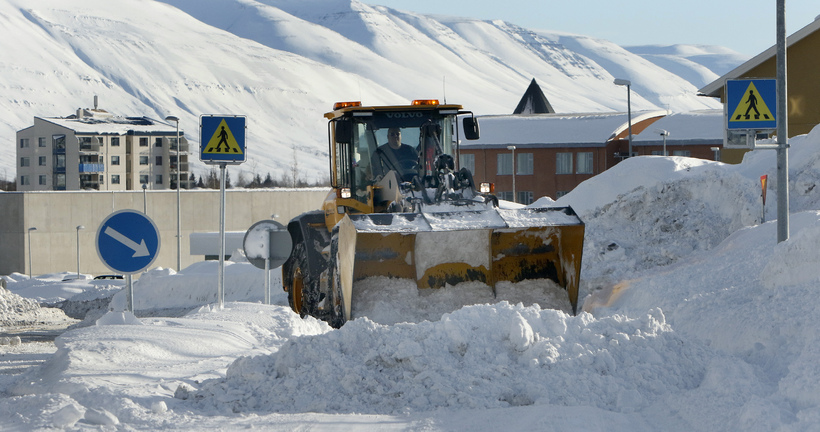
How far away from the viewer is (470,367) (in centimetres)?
712

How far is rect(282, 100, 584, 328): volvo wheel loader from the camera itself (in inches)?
397

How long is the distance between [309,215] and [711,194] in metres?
10.4

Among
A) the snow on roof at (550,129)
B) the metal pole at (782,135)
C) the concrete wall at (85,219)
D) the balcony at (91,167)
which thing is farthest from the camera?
the balcony at (91,167)

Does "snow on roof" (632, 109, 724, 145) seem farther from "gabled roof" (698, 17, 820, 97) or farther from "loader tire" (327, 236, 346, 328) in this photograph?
"loader tire" (327, 236, 346, 328)

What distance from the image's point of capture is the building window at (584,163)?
176 ft

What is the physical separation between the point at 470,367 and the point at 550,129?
49.4 meters

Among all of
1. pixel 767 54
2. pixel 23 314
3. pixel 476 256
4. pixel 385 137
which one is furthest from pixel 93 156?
pixel 476 256

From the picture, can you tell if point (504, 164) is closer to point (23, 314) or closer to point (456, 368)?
point (23, 314)

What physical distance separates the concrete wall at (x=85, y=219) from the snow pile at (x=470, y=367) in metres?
54.3

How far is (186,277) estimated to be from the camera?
2673 centimetres

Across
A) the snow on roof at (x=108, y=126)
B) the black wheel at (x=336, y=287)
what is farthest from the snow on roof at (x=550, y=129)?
the snow on roof at (x=108, y=126)

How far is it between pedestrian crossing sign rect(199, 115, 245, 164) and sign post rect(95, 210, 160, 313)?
2076mm

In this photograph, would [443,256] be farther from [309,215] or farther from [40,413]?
[40,413]

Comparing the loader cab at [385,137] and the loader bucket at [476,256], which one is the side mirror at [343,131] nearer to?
the loader cab at [385,137]
